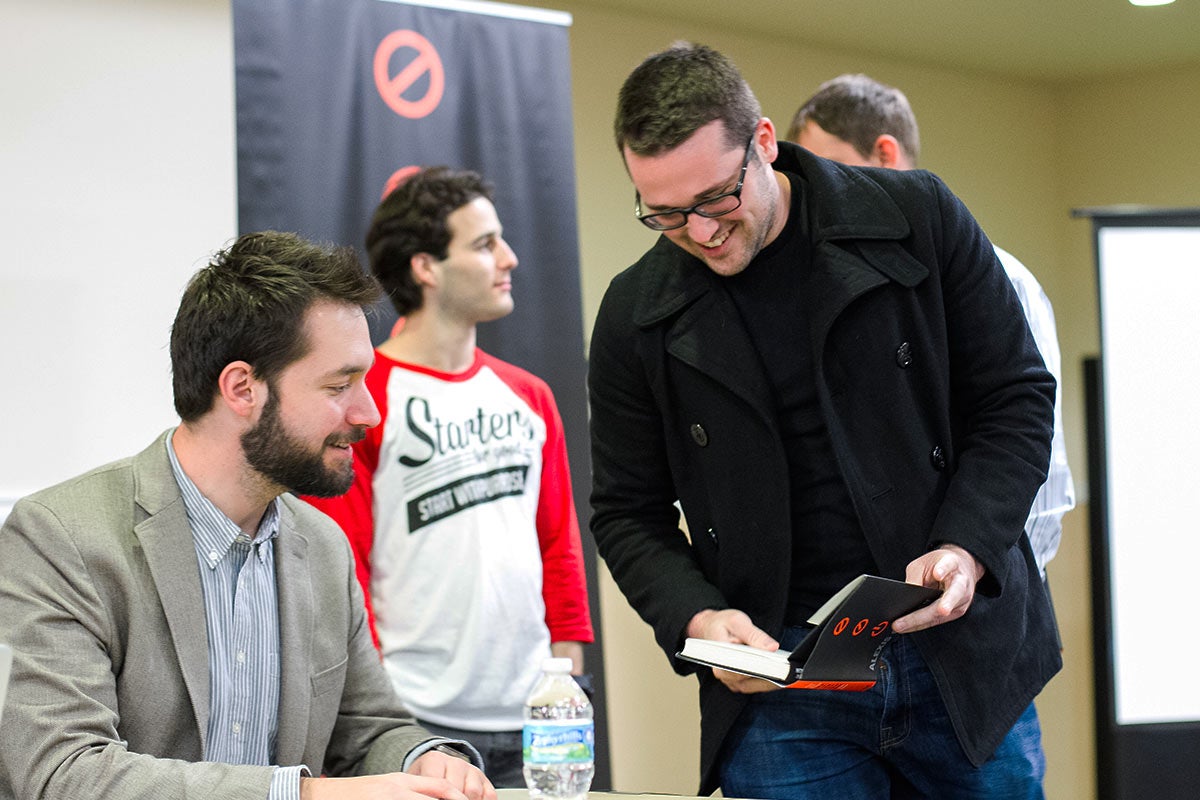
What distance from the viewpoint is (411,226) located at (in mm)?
3457

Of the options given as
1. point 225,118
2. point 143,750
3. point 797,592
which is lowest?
point 143,750

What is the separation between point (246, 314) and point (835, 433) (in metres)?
0.87

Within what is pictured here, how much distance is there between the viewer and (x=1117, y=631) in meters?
4.53

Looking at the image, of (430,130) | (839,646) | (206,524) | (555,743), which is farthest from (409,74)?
(839,646)

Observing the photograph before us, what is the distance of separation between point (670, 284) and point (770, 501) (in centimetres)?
38

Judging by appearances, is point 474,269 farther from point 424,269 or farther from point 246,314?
point 246,314

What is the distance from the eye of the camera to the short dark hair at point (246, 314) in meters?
1.91

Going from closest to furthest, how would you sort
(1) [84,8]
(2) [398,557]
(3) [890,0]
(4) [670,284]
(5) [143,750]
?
(5) [143,750] < (4) [670,284] < (2) [398,557] < (1) [84,8] < (3) [890,0]

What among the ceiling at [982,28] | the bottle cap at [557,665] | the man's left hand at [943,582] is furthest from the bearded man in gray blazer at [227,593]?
the ceiling at [982,28]

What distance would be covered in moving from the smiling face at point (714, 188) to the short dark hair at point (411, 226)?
150cm

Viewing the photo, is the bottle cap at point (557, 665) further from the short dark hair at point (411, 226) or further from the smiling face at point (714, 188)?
the short dark hair at point (411, 226)

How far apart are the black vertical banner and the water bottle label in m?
1.91

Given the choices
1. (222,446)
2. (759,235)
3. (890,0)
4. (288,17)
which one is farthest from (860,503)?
(890,0)

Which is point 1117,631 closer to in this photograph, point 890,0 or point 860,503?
point 890,0
